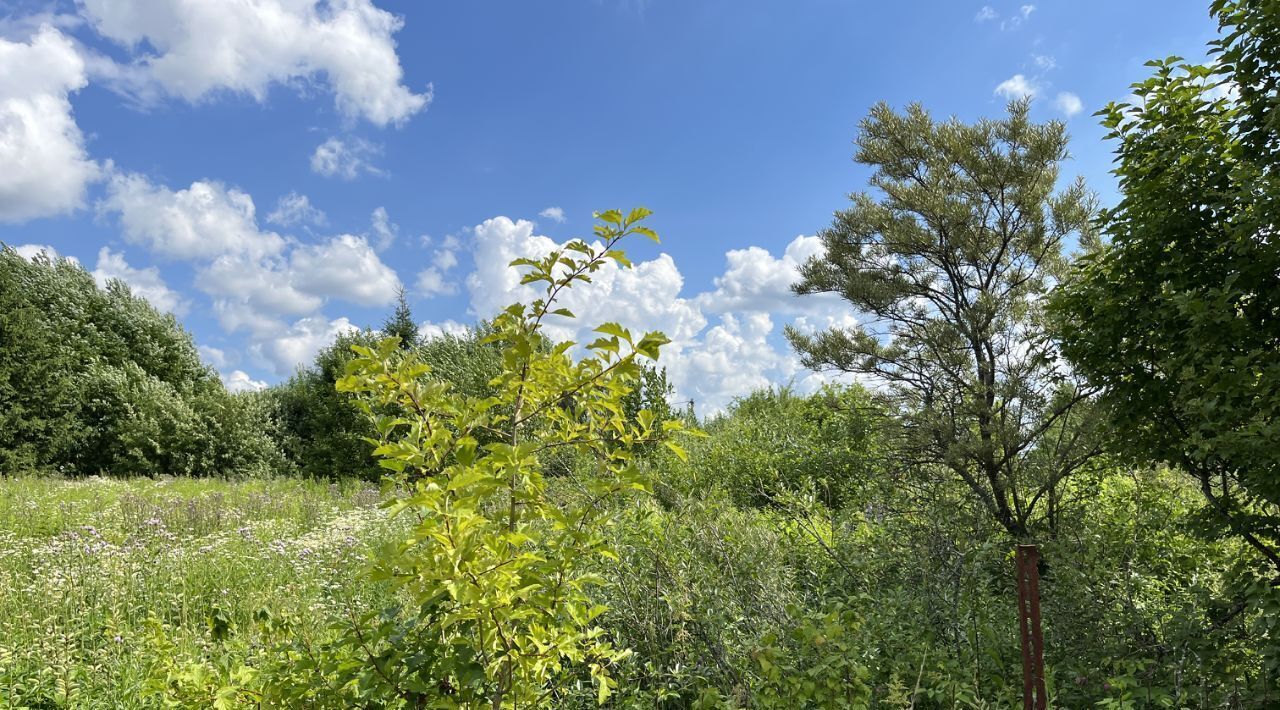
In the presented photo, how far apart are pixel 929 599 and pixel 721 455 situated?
7113 millimetres

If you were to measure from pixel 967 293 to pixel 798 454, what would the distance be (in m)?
4.24

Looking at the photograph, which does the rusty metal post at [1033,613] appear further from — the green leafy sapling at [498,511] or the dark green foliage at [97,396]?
the dark green foliage at [97,396]

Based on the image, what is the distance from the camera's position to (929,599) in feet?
10.8

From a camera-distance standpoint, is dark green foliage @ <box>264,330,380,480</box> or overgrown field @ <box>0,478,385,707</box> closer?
overgrown field @ <box>0,478,385,707</box>

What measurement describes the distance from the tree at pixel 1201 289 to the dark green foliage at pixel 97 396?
1869cm

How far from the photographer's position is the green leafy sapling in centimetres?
174

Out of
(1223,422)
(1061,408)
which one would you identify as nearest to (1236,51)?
(1223,422)

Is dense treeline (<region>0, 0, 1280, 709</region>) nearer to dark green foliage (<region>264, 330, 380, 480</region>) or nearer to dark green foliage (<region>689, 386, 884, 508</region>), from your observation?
dark green foliage (<region>689, 386, 884, 508</region>)

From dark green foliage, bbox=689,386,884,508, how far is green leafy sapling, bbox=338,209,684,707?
14.5ft

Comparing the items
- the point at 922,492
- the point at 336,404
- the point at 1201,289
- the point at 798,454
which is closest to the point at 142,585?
the point at 922,492

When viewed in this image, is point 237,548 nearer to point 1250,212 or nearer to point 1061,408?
point 1061,408

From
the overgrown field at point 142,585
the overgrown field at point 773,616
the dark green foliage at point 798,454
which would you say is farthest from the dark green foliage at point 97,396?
the overgrown field at point 773,616

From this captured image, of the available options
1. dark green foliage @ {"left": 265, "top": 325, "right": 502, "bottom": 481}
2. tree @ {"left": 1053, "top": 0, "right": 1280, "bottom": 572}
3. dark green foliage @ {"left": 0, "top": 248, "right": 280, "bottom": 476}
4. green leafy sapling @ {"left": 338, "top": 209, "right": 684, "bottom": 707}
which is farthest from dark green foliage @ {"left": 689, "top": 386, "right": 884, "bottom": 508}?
dark green foliage @ {"left": 0, "top": 248, "right": 280, "bottom": 476}

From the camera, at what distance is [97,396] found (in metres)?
18.0
